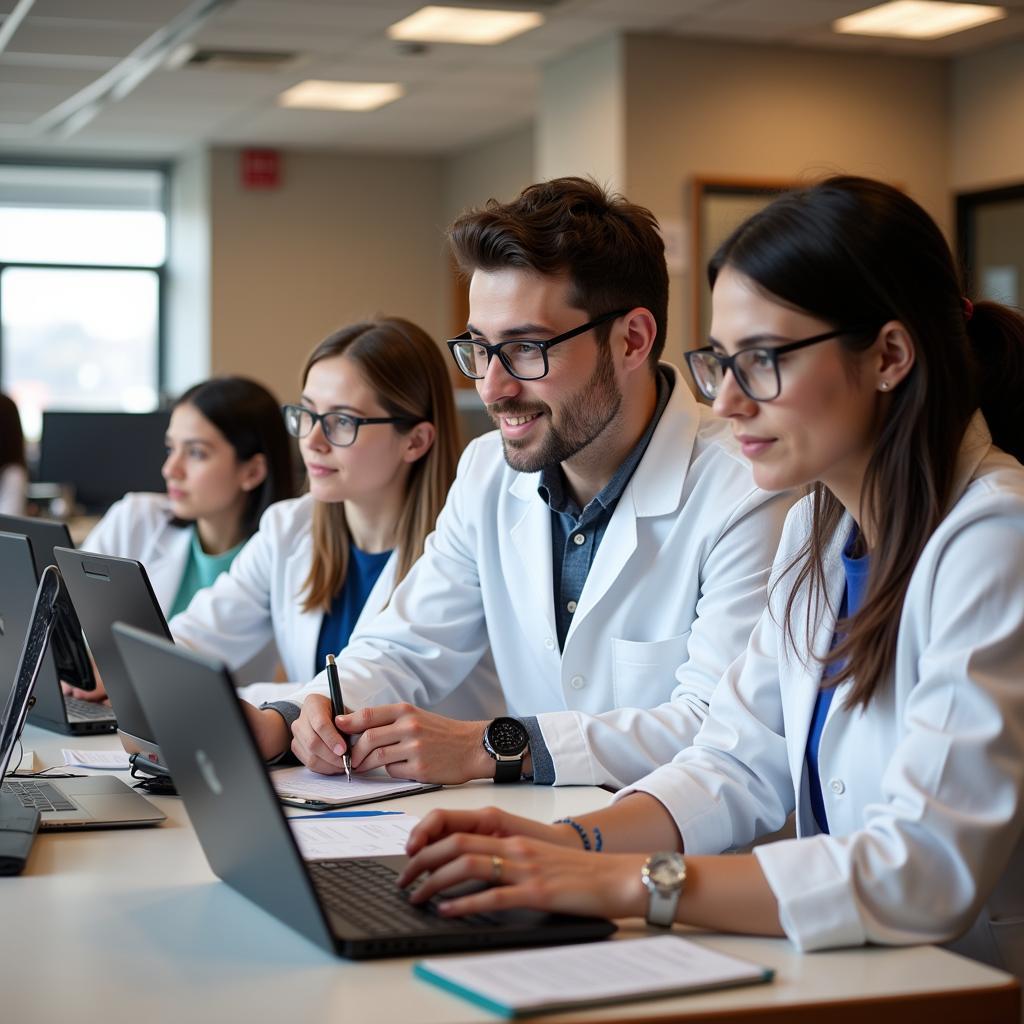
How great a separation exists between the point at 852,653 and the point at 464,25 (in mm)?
5258

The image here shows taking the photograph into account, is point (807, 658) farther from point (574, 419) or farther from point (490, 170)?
point (490, 170)

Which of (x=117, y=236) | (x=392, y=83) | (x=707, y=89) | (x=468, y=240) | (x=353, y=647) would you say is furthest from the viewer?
(x=117, y=236)

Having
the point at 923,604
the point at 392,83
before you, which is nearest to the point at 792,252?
the point at 923,604

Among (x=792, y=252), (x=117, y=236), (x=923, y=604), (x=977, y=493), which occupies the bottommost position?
(x=923, y=604)

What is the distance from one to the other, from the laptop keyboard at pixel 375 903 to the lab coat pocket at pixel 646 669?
78 centimetres

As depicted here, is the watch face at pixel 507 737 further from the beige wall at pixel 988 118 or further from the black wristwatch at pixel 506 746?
the beige wall at pixel 988 118

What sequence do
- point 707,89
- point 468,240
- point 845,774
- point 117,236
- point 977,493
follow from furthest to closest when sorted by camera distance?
1. point 117,236
2. point 707,89
3. point 468,240
4. point 845,774
5. point 977,493

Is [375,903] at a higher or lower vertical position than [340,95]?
lower

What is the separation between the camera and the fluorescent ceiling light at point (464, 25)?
593 centimetres

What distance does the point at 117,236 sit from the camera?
9828mm

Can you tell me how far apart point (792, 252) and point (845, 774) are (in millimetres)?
533

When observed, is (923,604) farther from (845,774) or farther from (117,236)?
(117,236)

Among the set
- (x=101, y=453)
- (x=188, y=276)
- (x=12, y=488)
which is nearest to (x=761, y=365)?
(x=12, y=488)

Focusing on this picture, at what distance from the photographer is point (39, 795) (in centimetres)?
174
